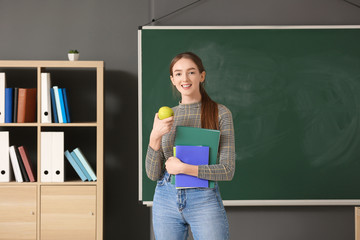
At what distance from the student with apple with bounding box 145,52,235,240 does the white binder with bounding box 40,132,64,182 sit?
4.63 feet

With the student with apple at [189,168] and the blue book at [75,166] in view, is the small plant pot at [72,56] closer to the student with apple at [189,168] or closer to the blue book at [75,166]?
the blue book at [75,166]

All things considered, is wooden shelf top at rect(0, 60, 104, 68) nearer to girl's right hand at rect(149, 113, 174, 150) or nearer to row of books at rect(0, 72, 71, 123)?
row of books at rect(0, 72, 71, 123)

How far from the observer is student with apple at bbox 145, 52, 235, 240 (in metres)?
1.34

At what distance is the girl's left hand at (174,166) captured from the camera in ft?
4.37

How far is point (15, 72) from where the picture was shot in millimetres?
2975

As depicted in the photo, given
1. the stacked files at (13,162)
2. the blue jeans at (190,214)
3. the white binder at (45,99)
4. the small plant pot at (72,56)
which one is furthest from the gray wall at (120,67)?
the blue jeans at (190,214)

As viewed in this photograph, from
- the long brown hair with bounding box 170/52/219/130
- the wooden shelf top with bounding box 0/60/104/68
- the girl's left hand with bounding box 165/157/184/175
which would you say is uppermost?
the wooden shelf top with bounding box 0/60/104/68

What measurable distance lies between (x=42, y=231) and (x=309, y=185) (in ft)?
6.07

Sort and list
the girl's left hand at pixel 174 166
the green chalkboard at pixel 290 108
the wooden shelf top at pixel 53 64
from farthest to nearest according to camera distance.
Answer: the green chalkboard at pixel 290 108
the wooden shelf top at pixel 53 64
the girl's left hand at pixel 174 166

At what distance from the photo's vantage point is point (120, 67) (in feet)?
10.0

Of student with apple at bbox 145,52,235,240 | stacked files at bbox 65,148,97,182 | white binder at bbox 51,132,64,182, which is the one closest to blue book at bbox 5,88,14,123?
white binder at bbox 51,132,64,182

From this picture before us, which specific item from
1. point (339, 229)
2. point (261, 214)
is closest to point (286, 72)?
point (261, 214)

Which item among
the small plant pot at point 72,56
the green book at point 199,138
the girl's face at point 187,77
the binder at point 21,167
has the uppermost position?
the small plant pot at point 72,56

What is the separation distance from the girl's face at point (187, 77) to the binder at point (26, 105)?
1.60m
